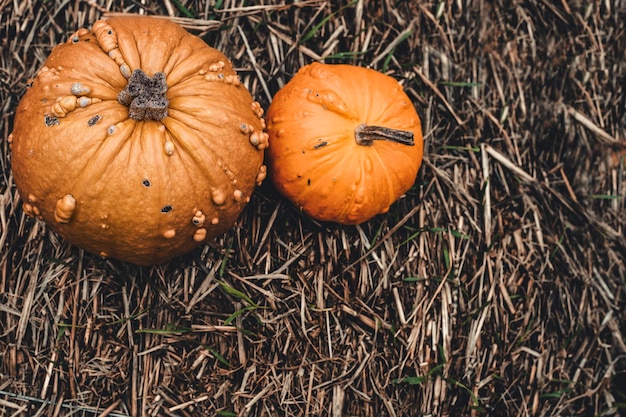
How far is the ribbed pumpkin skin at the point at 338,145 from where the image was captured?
2.88 metres

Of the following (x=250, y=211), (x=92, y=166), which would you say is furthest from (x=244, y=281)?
(x=92, y=166)

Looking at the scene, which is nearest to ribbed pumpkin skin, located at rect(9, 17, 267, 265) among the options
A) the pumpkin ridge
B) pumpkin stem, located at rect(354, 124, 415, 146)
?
the pumpkin ridge

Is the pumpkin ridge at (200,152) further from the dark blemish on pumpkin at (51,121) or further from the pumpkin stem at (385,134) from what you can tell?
the pumpkin stem at (385,134)

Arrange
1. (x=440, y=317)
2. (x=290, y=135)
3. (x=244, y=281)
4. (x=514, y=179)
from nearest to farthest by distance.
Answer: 1. (x=290, y=135)
2. (x=244, y=281)
3. (x=440, y=317)
4. (x=514, y=179)

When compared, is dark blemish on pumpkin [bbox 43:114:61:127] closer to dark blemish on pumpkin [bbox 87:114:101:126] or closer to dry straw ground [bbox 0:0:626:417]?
dark blemish on pumpkin [bbox 87:114:101:126]

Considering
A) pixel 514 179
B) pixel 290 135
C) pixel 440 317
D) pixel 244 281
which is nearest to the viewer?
pixel 290 135

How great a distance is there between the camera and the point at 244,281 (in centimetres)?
319

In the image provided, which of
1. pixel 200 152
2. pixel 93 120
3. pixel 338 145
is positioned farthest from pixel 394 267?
pixel 93 120

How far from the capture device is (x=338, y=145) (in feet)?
9.43

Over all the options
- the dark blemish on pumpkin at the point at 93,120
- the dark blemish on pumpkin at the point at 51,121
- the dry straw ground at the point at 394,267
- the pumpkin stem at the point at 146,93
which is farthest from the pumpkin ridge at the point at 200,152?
the dry straw ground at the point at 394,267

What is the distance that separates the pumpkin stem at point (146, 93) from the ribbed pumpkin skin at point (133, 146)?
0.25 ft

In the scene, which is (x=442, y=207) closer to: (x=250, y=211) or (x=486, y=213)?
(x=486, y=213)

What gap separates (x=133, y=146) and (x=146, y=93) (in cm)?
24

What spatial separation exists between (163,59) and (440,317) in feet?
7.14
